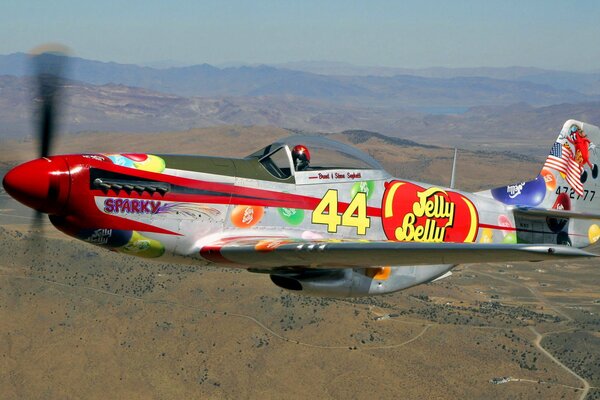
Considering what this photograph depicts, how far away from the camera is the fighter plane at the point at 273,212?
14758 millimetres

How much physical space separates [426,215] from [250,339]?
29.2m

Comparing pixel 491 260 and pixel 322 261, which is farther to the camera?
pixel 322 261

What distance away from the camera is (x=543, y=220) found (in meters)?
20.8

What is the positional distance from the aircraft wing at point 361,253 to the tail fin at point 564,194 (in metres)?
6.83

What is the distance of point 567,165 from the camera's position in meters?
22.3

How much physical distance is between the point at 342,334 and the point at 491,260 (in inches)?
1353

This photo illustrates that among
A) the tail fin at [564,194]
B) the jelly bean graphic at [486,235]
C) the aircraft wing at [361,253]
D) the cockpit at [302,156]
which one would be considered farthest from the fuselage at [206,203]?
the tail fin at [564,194]

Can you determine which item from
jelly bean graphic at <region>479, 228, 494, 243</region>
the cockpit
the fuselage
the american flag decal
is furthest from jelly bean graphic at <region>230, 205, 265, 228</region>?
the american flag decal

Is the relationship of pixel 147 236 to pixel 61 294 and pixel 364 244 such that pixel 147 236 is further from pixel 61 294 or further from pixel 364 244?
pixel 61 294

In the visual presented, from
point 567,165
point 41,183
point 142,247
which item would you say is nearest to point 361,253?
point 142,247

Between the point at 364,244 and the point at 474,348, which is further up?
the point at 364,244

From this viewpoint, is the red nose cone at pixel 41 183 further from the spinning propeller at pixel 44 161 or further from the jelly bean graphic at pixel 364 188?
the jelly bean graphic at pixel 364 188

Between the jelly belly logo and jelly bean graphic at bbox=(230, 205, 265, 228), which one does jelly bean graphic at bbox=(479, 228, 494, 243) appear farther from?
jelly bean graphic at bbox=(230, 205, 265, 228)

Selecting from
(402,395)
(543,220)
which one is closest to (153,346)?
(402,395)
